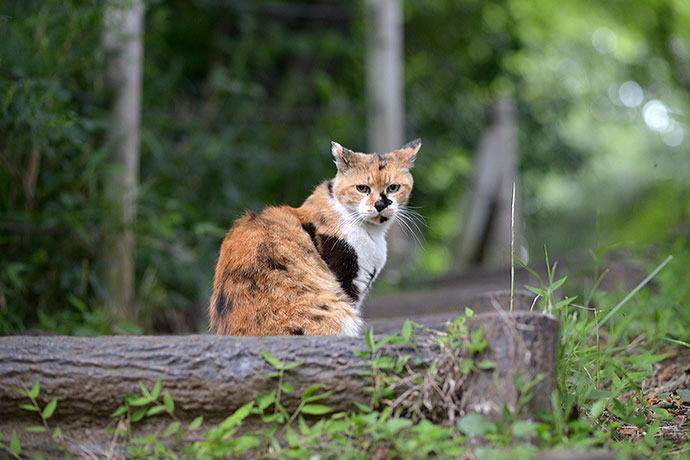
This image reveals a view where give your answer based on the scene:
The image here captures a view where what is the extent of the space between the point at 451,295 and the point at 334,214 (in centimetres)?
232

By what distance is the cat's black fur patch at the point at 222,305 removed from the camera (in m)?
2.90

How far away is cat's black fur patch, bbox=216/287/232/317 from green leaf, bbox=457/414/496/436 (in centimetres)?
120

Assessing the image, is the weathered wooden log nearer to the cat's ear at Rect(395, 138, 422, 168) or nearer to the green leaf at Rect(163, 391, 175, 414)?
the green leaf at Rect(163, 391, 175, 414)

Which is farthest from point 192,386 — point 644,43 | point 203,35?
point 644,43

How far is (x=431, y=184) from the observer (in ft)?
33.7

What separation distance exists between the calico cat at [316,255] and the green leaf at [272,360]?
479mm

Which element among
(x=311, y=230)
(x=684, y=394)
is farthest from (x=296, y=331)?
(x=684, y=394)

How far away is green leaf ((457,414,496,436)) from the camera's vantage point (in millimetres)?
2053

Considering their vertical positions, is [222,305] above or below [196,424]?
above

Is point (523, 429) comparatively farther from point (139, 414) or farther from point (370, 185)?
point (370, 185)

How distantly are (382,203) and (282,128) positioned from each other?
5627mm

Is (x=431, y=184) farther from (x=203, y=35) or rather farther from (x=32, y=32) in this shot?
(x=32, y=32)

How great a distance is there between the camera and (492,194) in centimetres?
995

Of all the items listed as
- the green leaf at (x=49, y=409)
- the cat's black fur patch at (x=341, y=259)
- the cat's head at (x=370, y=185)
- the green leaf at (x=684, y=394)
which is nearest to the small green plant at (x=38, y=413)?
the green leaf at (x=49, y=409)
